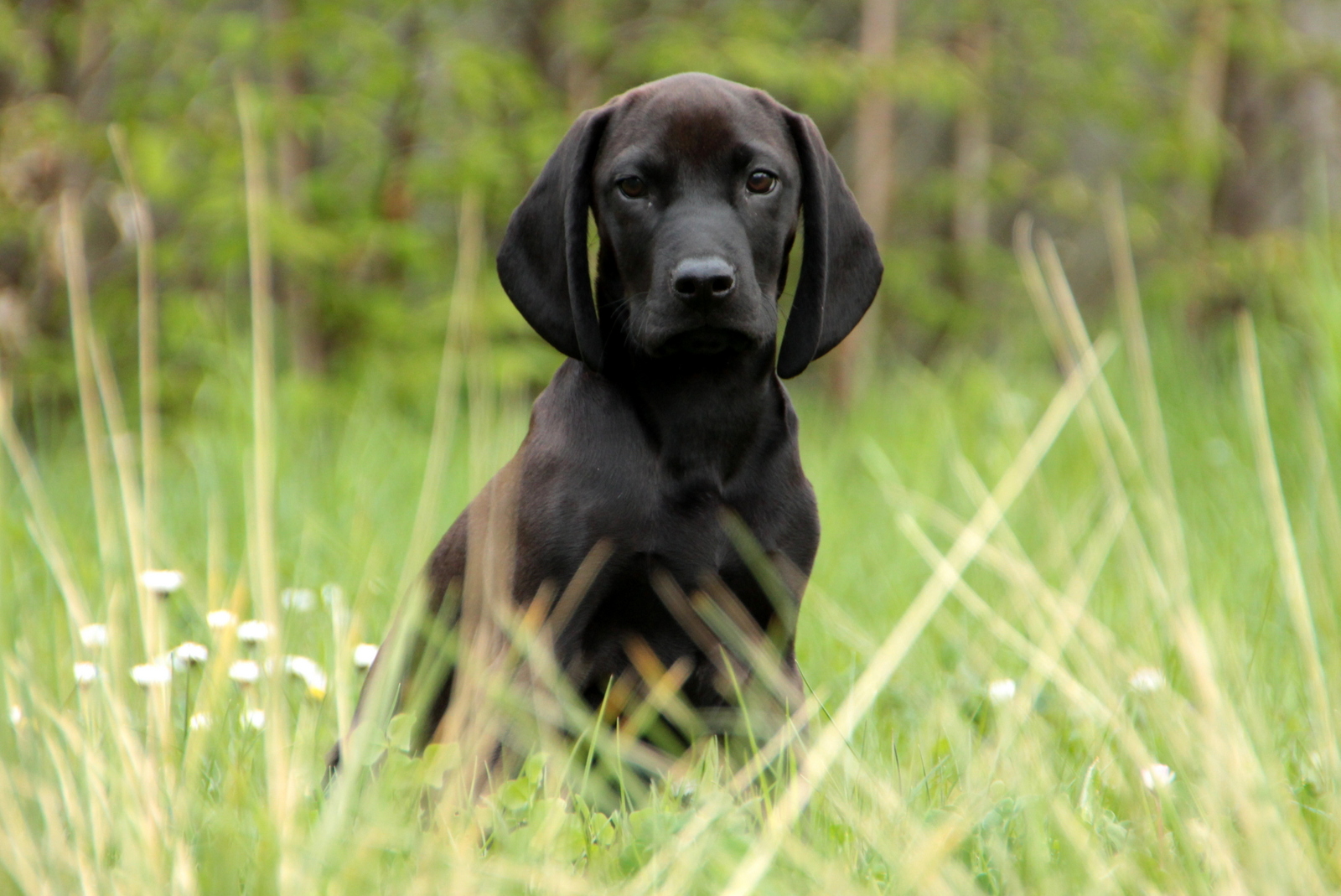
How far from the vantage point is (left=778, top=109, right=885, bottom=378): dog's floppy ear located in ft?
7.54

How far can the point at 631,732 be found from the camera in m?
1.95

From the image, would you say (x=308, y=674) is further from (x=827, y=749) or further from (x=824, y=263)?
(x=827, y=749)

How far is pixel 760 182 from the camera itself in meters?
2.26

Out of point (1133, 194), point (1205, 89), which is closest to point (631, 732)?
point (1205, 89)

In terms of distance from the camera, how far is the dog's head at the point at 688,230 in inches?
84.4

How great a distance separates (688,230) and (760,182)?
207mm

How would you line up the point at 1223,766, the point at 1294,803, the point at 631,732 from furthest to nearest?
the point at 631,732
the point at 1294,803
the point at 1223,766

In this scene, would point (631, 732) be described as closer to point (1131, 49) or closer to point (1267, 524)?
point (1267, 524)

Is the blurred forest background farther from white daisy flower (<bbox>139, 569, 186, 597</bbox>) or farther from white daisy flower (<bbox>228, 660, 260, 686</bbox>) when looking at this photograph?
white daisy flower (<bbox>139, 569, 186, 597</bbox>)

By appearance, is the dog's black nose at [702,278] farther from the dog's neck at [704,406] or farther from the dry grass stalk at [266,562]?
the dry grass stalk at [266,562]

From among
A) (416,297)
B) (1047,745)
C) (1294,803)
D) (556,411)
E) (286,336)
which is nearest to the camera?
(1294,803)

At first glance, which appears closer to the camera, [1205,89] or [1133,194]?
[1205,89]

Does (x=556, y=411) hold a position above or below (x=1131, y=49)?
below

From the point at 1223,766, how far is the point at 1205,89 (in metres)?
7.55
